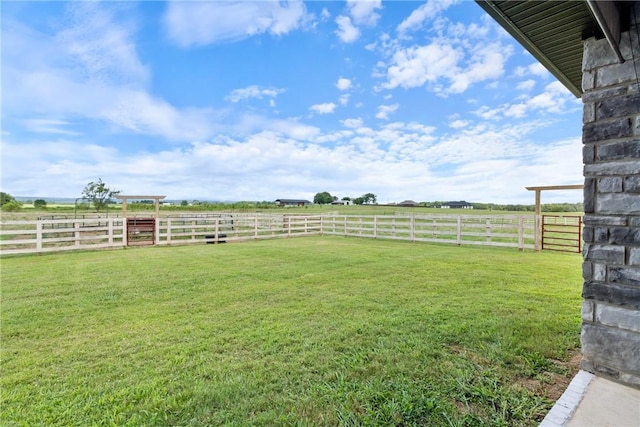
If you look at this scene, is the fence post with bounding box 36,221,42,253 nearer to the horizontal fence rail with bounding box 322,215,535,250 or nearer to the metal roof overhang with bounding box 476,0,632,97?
the horizontal fence rail with bounding box 322,215,535,250

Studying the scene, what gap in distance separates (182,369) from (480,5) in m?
3.12

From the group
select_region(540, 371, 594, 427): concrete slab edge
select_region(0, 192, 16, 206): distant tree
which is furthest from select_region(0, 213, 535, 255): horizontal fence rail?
select_region(540, 371, 594, 427): concrete slab edge

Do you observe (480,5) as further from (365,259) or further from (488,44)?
(488,44)

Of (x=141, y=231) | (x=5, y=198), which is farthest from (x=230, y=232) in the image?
(x=5, y=198)

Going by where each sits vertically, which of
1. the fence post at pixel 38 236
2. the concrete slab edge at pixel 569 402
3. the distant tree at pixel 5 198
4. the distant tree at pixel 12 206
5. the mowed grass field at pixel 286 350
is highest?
the distant tree at pixel 5 198

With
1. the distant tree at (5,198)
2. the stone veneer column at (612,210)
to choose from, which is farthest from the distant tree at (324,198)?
the stone veneer column at (612,210)

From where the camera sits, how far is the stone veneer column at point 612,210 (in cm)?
176

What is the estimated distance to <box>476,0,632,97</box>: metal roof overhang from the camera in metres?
1.69

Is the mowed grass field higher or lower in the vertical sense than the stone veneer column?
lower

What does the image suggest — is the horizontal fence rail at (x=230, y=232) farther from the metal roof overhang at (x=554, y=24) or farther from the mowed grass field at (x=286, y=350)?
the metal roof overhang at (x=554, y=24)

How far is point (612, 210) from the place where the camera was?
1843 mm

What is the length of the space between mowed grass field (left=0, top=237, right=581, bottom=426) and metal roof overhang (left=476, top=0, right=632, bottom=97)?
7.12ft

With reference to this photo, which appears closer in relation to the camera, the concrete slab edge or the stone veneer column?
the concrete slab edge

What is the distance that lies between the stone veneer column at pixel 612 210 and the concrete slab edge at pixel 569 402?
176 mm
